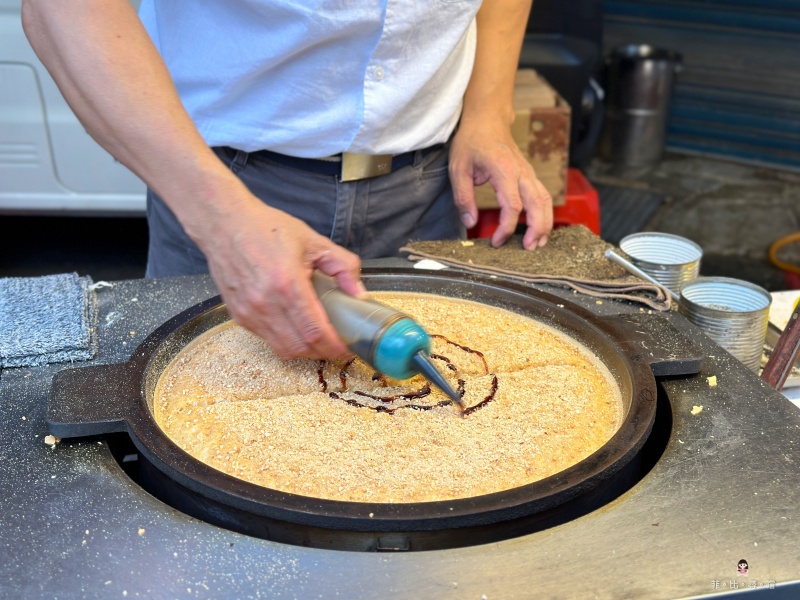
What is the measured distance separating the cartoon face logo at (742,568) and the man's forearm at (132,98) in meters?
0.87

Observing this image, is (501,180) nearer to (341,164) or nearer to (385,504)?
(341,164)

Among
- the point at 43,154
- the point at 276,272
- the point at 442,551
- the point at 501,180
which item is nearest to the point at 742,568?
the point at 442,551

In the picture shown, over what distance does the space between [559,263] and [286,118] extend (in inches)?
25.6

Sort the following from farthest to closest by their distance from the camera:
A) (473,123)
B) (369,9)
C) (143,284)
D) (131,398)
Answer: (473,123) → (143,284) → (369,9) → (131,398)

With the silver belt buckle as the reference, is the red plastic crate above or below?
below

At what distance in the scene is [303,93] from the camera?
1636 mm

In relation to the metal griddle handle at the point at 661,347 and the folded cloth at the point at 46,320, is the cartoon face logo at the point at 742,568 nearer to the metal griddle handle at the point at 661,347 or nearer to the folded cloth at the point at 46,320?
the metal griddle handle at the point at 661,347

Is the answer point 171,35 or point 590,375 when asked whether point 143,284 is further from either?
point 590,375

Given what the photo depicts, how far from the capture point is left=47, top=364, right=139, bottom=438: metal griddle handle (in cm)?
115

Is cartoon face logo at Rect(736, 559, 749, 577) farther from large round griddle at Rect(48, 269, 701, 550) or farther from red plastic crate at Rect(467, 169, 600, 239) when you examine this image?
red plastic crate at Rect(467, 169, 600, 239)

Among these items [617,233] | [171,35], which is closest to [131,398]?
[171,35]

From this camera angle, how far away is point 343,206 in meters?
1.83

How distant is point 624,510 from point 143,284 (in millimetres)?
1073

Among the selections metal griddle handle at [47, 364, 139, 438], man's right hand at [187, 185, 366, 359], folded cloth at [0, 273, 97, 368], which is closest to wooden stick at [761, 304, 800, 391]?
man's right hand at [187, 185, 366, 359]
